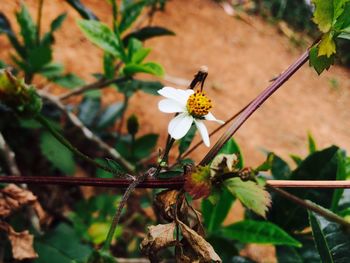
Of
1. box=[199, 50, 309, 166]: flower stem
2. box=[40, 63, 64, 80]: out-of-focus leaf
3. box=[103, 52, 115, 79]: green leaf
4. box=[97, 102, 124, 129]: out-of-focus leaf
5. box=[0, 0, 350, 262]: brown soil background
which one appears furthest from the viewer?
box=[0, 0, 350, 262]: brown soil background

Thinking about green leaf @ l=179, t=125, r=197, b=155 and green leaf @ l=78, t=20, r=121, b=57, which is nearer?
green leaf @ l=179, t=125, r=197, b=155

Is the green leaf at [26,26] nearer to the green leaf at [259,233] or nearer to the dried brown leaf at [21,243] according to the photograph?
the dried brown leaf at [21,243]

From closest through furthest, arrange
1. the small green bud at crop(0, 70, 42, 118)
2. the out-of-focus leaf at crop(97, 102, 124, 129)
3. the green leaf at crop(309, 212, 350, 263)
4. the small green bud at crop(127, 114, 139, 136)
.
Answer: the small green bud at crop(0, 70, 42, 118), the green leaf at crop(309, 212, 350, 263), the small green bud at crop(127, 114, 139, 136), the out-of-focus leaf at crop(97, 102, 124, 129)

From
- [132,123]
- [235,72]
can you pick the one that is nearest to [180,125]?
[132,123]

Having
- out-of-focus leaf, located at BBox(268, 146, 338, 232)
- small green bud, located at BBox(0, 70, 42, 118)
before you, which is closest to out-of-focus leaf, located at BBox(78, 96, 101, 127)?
out-of-focus leaf, located at BBox(268, 146, 338, 232)

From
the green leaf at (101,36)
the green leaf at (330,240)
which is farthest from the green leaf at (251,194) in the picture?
the green leaf at (101,36)

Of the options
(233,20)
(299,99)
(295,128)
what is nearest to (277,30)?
(233,20)

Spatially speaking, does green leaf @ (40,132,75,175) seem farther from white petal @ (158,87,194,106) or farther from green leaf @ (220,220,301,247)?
white petal @ (158,87,194,106)
